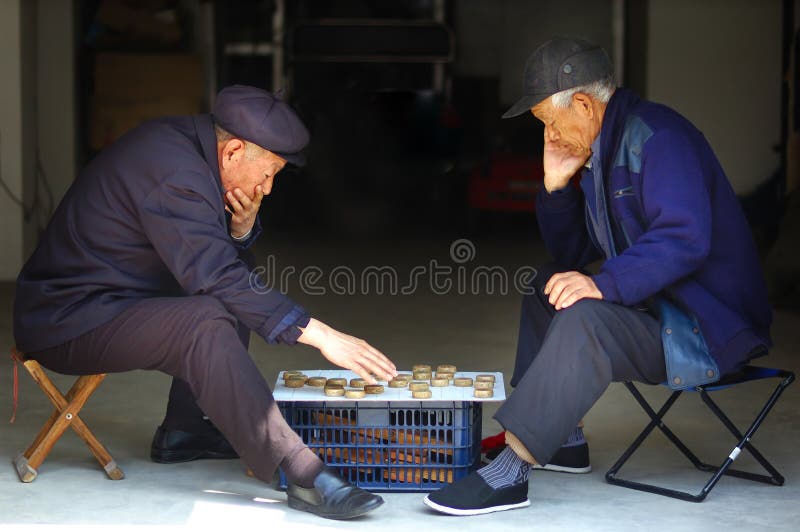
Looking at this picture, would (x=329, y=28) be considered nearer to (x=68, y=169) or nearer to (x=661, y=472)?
(x=68, y=169)

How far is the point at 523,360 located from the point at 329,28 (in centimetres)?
1172

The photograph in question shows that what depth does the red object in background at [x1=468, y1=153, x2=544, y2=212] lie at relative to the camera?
1188 centimetres

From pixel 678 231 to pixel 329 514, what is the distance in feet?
3.99

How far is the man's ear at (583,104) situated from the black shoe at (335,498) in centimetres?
126

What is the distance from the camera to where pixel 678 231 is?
3.60 meters

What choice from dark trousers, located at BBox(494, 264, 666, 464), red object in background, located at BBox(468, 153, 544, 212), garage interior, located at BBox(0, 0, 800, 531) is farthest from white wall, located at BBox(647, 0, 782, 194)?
dark trousers, located at BBox(494, 264, 666, 464)

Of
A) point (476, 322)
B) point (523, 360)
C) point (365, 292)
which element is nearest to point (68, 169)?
point (365, 292)

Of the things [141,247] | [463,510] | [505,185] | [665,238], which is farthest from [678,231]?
[505,185]

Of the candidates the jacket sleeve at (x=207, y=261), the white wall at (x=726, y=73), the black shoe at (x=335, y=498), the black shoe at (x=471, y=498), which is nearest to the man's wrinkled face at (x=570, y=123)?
the jacket sleeve at (x=207, y=261)

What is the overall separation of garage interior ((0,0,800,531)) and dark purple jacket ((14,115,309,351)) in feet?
1.71

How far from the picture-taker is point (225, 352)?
3.57m

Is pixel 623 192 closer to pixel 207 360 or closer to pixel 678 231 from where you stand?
pixel 678 231

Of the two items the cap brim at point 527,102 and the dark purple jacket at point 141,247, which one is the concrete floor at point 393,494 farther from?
the cap brim at point 527,102

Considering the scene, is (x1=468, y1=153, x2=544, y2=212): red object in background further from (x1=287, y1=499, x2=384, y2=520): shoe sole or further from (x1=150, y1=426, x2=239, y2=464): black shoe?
(x1=287, y1=499, x2=384, y2=520): shoe sole
